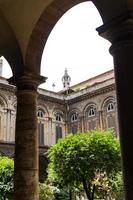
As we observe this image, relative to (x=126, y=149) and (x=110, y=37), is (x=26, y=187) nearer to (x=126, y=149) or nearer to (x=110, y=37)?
(x=126, y=149)

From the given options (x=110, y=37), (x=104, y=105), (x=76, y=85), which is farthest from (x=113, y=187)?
(x=76, y=85)

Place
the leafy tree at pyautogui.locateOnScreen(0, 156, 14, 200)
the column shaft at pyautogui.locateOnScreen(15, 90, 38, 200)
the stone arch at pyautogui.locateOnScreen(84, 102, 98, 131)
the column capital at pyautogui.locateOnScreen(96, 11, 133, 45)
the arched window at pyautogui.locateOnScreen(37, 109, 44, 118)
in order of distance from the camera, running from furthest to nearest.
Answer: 1. the stone arch at pyautogui.locateOnScreen(84, 102, 98, 131)
2. the arched window at pyautogui.locateOnScreen(37, 109, 44, 118)
3. the leafy tree at pyautogui.locateOnScreen(0, 156, 14, 200)
4. the column shaft at pyautogui.locateOnScreen(15, 90, 38, 200)
5. the column capital at pyautogui.locateOnScreen(96, 11, 133, 45)

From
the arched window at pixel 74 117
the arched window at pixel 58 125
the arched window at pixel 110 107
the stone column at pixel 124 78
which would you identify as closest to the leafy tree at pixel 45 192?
the arched window at pixel 110 107

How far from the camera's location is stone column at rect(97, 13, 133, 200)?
133 inches

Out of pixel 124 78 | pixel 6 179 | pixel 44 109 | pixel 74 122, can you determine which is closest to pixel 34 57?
pixel 124 78

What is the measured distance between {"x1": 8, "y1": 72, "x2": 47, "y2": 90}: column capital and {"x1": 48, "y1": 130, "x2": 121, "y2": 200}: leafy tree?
995 centimetres

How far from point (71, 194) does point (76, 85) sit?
20639 mm

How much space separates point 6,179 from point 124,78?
12.9 m

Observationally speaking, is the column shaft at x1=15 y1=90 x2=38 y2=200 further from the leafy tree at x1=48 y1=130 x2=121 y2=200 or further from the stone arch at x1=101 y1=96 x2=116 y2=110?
the stone arch at x1=101 y1=96 x2=116 y2=110

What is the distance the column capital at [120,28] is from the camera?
3.74 metres

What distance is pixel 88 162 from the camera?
15328 millimetres

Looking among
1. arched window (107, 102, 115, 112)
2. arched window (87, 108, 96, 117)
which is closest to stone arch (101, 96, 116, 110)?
arched window (107, 102, 115, 112)

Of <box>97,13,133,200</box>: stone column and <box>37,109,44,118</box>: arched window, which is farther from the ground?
<box>37,109,44,118</box>: arched window

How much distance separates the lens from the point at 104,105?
27422 mm
